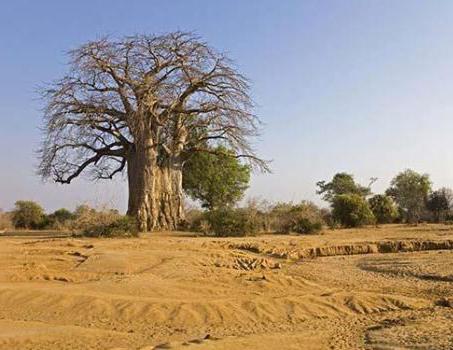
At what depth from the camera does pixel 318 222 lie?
69.7 feet

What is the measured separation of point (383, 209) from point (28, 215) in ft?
65.8

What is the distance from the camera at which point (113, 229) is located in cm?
1798

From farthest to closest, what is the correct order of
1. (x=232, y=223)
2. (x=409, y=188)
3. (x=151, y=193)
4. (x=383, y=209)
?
(x=409, y=188) < (x=383, y=209) < (x=151, y=193) < (x=232, y=223)

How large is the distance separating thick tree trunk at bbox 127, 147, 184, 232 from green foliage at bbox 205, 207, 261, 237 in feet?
8.13

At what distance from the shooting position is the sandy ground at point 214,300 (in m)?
6.29

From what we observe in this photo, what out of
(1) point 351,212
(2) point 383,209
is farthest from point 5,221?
(2) point 383,209

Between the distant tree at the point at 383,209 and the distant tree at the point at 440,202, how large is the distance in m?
6.92

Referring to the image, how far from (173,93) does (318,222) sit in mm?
7585

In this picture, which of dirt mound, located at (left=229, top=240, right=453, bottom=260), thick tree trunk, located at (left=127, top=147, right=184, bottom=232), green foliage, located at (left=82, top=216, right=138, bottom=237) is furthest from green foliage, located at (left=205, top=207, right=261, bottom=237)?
dirt mound, located at (left=229, top=240, right=453, bottom=260)

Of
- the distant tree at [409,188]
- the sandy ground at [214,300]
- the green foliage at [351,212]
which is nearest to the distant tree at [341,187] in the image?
the distant tree at [409,188]

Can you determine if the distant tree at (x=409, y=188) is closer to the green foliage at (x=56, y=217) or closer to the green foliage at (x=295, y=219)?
the green foliage at (x=295, y=219)

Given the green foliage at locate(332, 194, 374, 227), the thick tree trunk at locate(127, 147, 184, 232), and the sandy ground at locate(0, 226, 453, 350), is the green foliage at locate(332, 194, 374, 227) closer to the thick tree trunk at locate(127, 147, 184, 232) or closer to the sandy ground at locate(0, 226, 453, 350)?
the thick tree trunk at locate(127, 147, 184, 232)

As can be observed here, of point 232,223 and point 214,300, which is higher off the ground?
point 232,223

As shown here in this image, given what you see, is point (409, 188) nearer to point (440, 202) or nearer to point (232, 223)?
point (440, 202)
